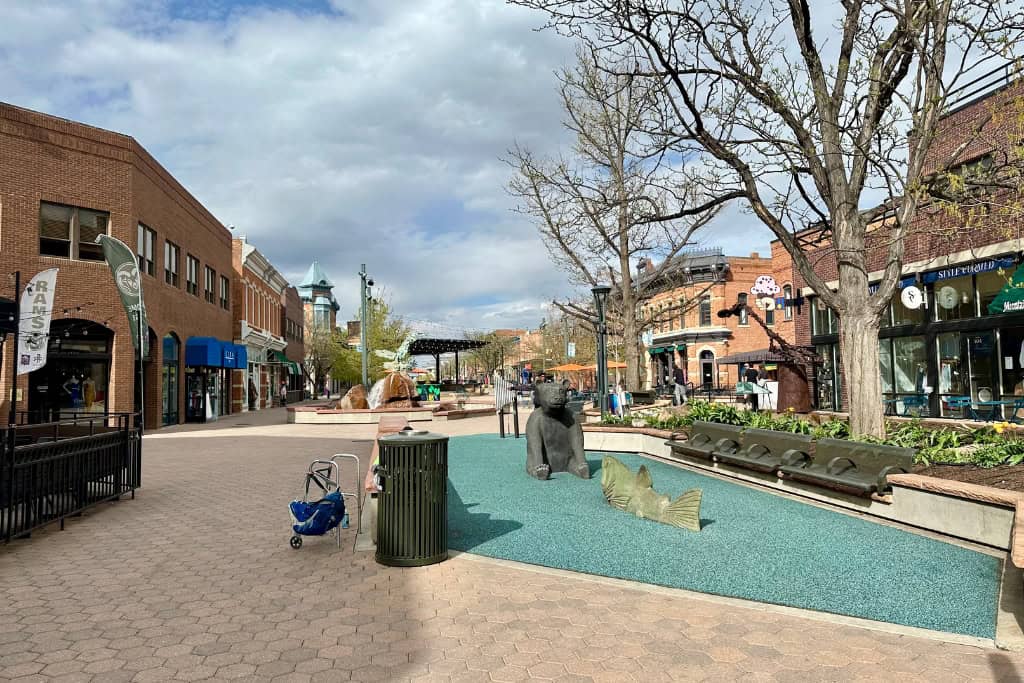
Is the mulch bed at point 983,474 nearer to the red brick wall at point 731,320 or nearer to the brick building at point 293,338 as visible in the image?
the red brick wall at point 731,320

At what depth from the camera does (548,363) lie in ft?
208

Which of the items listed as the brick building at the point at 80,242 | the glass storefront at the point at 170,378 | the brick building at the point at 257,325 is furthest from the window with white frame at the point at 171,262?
the brick building at the point at 257,325

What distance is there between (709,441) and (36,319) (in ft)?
56.1

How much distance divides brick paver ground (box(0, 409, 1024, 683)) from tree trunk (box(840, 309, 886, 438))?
5.72 metres

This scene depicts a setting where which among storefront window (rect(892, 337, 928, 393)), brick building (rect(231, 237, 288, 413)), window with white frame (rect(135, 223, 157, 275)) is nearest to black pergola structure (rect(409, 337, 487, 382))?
brick building (rect(231, 237, 288, 413))

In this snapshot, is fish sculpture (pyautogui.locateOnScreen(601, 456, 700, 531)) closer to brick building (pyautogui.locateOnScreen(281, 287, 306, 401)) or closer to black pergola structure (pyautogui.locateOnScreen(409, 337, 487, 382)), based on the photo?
brick building (pyautogui.locateOnScreen(281, 287, 306, 401))

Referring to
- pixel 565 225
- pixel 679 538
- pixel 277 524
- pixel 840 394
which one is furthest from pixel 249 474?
pixel 840 394

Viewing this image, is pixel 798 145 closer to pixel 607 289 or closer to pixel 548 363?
pixel 607 289

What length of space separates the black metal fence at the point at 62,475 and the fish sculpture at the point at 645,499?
609cm

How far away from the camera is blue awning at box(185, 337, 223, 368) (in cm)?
2814

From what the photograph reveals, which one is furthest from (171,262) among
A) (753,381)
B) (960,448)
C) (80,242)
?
(960,448)

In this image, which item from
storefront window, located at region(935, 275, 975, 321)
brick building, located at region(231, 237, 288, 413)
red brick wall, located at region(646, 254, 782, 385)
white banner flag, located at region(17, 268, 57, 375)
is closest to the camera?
storefront window, located at region(935, 275, 975, 321)

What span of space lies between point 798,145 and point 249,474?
398 inches

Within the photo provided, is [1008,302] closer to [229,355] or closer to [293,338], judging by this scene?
[229,355]
